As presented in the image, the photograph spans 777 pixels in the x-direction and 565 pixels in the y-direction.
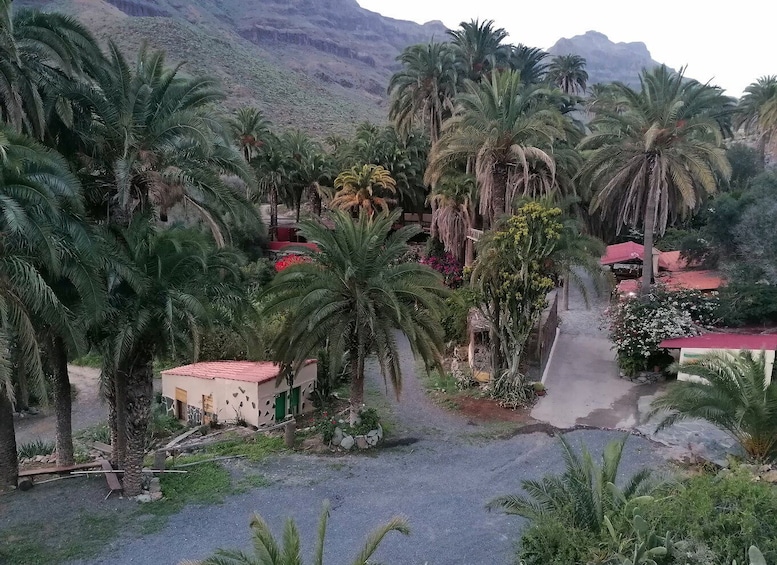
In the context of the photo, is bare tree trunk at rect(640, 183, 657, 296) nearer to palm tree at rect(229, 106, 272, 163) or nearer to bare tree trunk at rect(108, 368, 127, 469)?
bare tree trunk at rect(108, 368, 127, 469)

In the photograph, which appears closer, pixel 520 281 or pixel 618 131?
pixel 520 281

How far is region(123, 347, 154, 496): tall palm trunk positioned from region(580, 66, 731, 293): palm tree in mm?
16813

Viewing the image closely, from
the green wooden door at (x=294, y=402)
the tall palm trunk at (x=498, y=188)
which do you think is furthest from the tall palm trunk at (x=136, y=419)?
the tall palm trunk at (x=498, y=188)

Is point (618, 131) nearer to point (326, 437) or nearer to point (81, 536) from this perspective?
point (326, 437)

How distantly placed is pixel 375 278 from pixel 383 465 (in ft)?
14.5

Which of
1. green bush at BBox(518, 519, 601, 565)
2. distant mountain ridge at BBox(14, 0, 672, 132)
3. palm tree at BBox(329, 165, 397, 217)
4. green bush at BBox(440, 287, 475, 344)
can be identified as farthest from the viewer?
distant mountain ridge at BBox(14, 0, 672, 132)

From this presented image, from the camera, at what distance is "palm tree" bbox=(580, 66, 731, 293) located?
20125 millimetres

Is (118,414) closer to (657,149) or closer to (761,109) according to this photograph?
(657,149)

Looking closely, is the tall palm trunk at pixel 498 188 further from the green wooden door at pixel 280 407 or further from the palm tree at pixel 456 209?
the green wooden door at pixel 280 407

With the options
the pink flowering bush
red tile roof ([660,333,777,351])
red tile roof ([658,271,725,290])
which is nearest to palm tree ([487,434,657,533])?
red tile roof ([660,333,777,351])

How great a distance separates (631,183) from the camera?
21.8m

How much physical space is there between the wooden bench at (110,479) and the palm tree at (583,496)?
26.8 ft

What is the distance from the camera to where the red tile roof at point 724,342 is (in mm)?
16750

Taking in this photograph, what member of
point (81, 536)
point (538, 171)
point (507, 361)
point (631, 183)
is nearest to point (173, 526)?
point (81, 536)
